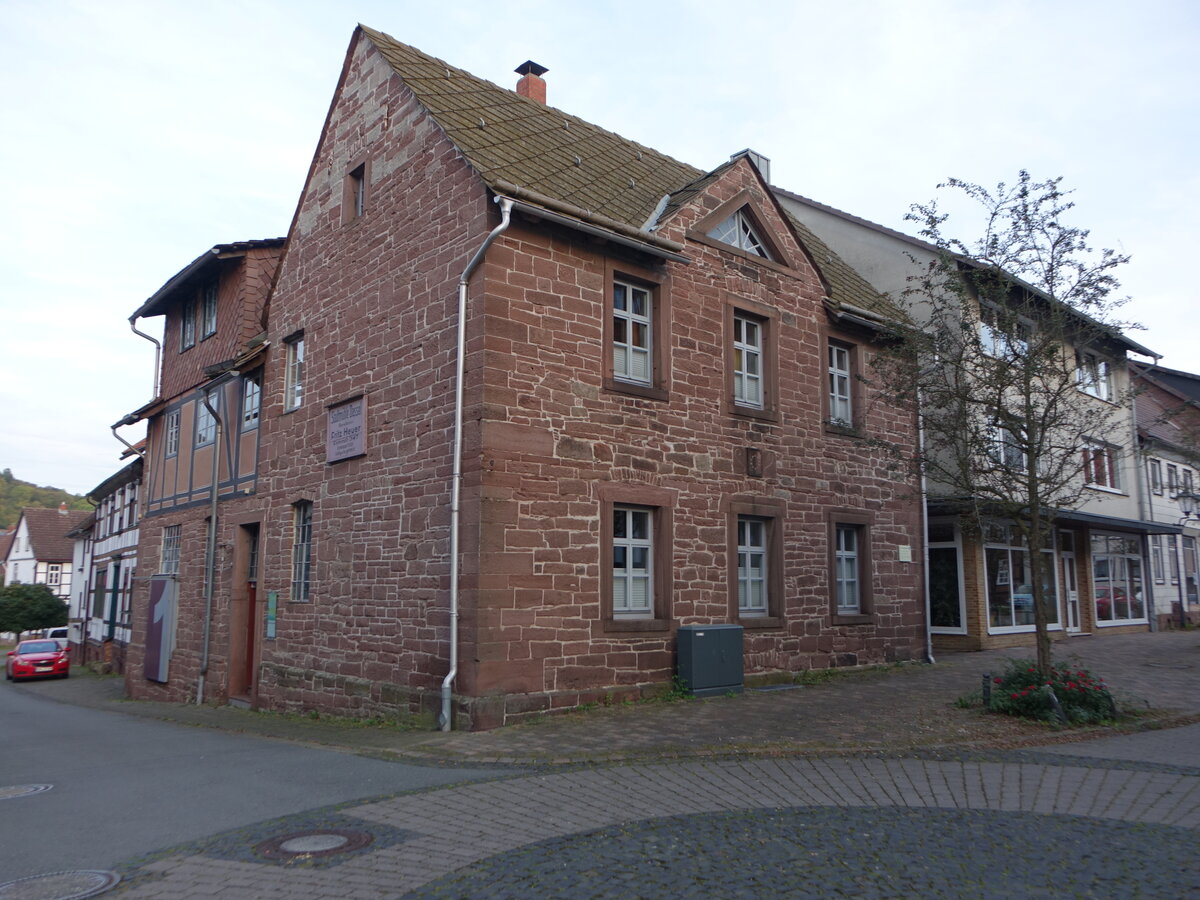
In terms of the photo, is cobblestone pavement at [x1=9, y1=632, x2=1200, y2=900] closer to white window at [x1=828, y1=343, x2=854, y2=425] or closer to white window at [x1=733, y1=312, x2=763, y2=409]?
white window at [x1=733, y1=312, x2=763, y2=409]

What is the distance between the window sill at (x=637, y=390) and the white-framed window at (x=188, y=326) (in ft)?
41.2

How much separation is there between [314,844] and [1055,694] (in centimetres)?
804

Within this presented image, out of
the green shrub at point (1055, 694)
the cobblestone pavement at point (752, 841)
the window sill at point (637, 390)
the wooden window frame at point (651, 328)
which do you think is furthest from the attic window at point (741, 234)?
the cobblestone pavement at point (752, 841)

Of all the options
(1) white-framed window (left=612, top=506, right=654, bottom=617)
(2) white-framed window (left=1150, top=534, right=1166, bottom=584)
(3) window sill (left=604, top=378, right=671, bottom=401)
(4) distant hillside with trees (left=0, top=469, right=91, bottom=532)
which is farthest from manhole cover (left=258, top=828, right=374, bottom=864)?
(4) distant hillside with trees (left=0, top=469, right=91, bottom=532)

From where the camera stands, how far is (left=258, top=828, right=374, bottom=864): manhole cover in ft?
19.4

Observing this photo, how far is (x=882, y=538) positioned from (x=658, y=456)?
581 centimetres

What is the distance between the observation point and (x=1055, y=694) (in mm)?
10406

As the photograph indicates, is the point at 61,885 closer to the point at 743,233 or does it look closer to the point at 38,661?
the point at 743,233

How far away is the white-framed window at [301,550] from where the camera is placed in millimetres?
14853

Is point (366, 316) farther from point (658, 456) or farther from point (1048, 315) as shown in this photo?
point (1048, 315)

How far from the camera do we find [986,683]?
11.0m

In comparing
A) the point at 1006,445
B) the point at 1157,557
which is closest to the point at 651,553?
the point at 1006,445

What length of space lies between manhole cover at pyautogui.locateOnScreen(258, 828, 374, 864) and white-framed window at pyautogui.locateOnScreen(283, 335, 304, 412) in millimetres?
10445

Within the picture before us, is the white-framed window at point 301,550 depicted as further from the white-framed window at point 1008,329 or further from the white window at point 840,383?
the white-framed window at point 1008,329
